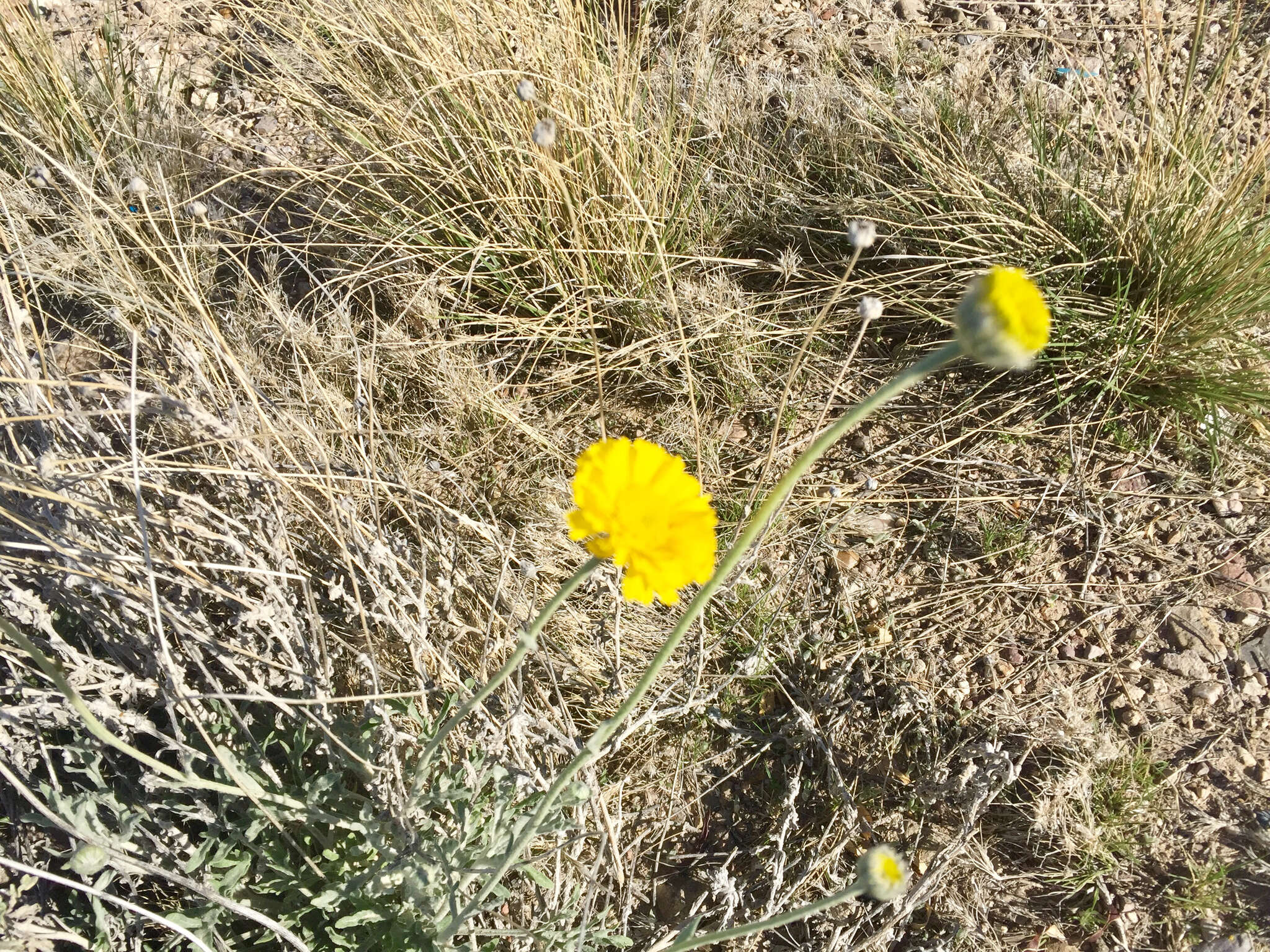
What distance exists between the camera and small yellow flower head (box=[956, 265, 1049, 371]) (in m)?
0.87

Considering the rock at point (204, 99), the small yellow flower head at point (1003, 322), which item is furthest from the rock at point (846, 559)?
the rock at point (204, 99)

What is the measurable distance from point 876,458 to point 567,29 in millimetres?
1544

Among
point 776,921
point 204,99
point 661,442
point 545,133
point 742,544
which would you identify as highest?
point 204,99

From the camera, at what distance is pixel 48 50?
115 inches

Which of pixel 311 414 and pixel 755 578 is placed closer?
pixel 311 414

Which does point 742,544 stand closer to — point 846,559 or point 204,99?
point 846,559

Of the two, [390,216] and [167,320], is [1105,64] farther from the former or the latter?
[167,320]

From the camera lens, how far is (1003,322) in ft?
2.85

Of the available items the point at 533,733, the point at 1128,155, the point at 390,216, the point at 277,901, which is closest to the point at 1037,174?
the point at 1128,155

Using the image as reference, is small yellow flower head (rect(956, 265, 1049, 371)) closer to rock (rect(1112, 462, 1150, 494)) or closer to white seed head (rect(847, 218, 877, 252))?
white seed head (rect(847, 218, 877, 252))

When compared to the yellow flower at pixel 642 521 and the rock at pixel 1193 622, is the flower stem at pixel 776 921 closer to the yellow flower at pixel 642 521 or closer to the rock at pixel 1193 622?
the yellow flower at pixel 642 521

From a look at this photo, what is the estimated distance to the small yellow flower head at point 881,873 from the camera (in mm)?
1042

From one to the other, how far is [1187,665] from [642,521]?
6.13ft

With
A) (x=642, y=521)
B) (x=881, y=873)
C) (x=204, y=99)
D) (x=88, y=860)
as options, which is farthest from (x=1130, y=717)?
(x=204, y=99)
